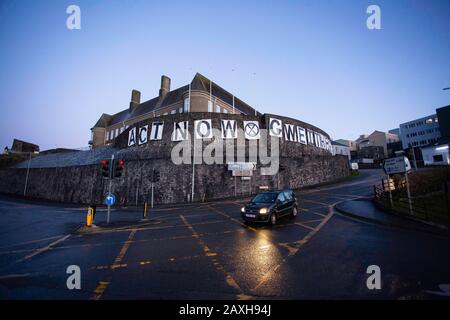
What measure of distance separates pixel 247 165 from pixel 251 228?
1623 centimetres

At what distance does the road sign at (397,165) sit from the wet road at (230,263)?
3931 millimetres

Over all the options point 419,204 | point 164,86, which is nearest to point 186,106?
point 164,86

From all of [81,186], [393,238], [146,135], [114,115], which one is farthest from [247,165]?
[114,115]

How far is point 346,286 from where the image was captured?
13.2ft

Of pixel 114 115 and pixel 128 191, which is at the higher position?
pixel 114 115

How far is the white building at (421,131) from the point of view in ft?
186

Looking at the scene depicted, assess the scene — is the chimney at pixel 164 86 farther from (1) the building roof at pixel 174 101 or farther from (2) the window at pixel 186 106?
(2) the window at pixel 186 106

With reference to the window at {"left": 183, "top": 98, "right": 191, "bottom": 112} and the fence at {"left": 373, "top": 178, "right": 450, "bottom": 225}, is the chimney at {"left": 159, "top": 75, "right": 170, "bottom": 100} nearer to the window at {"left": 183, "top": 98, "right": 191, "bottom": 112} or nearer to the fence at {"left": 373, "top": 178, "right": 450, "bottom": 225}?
the window at {"left": 183, "top": 98, "right": 191, "bottom": 112}

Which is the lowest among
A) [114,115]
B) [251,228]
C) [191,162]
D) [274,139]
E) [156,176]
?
[251,228]

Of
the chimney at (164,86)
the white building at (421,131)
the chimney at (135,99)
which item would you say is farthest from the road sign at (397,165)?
the white building at (421,131)

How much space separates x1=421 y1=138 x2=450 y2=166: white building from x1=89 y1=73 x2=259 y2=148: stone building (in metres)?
38.3

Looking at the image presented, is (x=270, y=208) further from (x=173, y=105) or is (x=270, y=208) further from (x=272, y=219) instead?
(x=173, y=105)
